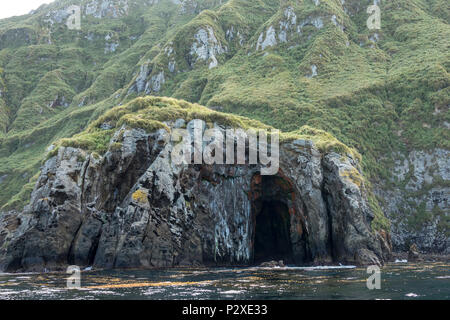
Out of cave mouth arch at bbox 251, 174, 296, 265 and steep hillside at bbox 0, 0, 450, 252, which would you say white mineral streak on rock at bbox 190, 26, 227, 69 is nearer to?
steep hillside at bbox 0, 0, 450, 252

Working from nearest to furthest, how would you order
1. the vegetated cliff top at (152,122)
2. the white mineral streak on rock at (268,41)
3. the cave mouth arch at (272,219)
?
the vegetated cliff top at (152,122), the cave mouth arch at (272,219), the white mineral streak on rock at (268,41)

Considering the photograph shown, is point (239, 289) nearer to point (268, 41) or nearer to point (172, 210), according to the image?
point (172, 210)

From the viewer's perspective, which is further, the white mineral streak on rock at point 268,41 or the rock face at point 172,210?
the white mineral streak on rock at point 268,41

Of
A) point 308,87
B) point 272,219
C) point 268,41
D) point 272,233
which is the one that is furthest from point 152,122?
point 268,41

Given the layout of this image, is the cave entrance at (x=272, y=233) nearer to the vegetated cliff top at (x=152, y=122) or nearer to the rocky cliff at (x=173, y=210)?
the rocky cliff at (x=173, y=210)

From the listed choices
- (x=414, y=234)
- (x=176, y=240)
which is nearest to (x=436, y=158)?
(x=414, y=234)

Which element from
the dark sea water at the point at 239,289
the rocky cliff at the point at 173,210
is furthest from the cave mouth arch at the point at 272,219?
the dark sea water at the point at 239,289
